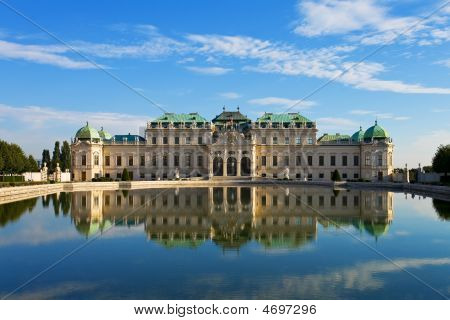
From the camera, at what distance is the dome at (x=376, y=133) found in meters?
74.6

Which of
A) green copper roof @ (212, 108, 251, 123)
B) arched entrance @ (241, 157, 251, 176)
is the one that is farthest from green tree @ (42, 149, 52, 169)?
arched entrance @ (241, 157, 251, 176)

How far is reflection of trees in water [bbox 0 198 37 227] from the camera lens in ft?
78.5

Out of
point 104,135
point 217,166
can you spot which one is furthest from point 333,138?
point 104,135

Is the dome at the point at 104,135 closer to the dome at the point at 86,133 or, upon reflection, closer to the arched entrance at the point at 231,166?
the dome at the point at 86,133

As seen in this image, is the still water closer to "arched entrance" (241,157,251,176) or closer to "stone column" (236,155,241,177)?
"stone column" (236,155,241,177)

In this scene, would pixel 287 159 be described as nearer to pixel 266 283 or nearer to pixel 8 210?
pixel 8 210

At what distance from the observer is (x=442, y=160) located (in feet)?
184

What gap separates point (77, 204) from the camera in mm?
32844

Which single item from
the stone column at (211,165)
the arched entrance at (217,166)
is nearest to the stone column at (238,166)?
the arched entrance at (217,166)

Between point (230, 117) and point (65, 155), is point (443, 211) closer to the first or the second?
point (230, 117)

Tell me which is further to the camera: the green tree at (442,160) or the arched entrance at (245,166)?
the arched entrance at (245,166)

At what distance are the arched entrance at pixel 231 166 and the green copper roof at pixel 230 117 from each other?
29.7 feet

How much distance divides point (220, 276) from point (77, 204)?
22.9 m

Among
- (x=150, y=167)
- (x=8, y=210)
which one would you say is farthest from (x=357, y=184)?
(x=8, y=210)
